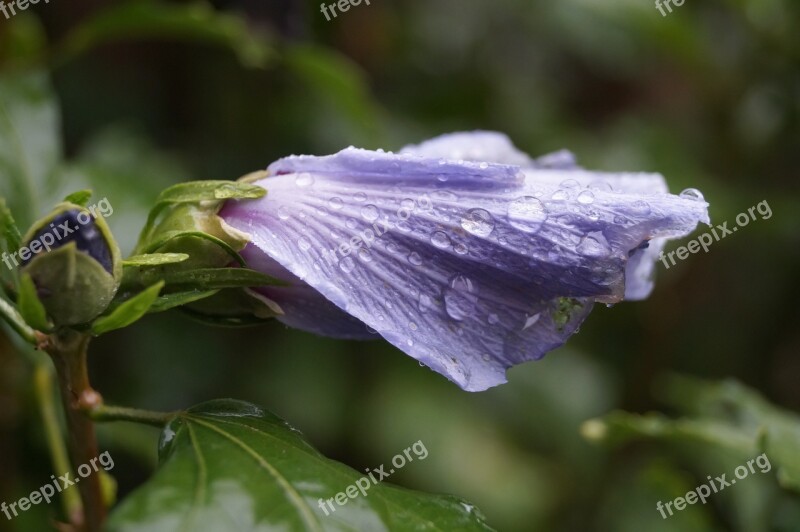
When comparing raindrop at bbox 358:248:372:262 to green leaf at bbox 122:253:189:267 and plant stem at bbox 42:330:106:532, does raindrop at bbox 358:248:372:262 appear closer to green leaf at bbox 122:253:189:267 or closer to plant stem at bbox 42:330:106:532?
green leaf at bbox 122:253:189:267

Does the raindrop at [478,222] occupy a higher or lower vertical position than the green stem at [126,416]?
higher

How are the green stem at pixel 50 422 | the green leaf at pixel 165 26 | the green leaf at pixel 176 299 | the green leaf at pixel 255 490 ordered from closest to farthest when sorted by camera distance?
1. the green leaf at pixel 255 490
2. the green leaf at pixel 176 299
3. the green stem at pixel 50 422
4. the green leaf at pixel 165 26

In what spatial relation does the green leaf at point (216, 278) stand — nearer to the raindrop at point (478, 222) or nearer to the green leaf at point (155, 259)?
the green leaf at point (155, 259)

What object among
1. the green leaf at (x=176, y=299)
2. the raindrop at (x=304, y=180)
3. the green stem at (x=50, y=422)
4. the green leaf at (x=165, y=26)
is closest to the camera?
the green leaf at (x=176, y=299)

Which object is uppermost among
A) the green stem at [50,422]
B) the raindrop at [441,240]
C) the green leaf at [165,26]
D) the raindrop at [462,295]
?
the green leaf at [165,26]

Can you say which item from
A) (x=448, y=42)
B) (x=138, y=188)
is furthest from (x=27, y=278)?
(x=448, y=42)

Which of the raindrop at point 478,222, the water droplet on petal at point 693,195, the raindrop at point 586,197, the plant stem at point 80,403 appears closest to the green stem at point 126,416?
the plant stem at point 80,403

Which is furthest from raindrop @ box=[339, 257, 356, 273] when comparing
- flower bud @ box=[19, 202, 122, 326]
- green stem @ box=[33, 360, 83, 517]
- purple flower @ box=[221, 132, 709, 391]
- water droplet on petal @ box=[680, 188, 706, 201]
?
green stem @ box=[33, 360, 83, 517]
